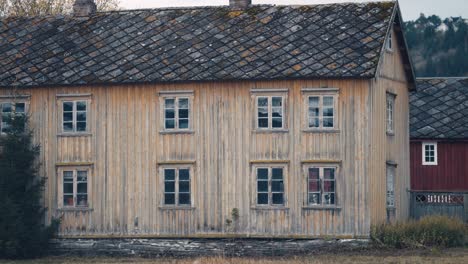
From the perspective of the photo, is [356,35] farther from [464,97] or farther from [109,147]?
[464,97]

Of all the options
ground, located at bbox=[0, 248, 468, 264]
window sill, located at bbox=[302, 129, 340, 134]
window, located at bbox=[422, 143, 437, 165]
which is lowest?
ground, located at bbox=[0, 248, 468, 264]

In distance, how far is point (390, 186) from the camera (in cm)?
4862

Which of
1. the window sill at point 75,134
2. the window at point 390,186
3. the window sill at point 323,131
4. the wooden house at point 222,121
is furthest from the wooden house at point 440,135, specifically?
the window sill at point 75,134

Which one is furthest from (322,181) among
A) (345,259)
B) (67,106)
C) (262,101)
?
(67,106)

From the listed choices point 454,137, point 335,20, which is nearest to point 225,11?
point 335,20

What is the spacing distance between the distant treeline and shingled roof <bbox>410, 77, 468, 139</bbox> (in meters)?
72.9

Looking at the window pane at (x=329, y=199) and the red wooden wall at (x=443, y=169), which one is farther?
the red wooden wall at (x=443, y=169)

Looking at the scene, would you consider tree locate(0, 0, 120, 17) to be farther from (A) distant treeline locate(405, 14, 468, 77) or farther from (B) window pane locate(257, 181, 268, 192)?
(A) distant treeline locate(405, 14, 468, 77)

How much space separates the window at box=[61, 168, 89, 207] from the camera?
4756 cm

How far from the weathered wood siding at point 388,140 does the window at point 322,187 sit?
1287 millimetres

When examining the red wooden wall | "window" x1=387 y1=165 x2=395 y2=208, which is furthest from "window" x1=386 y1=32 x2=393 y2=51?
the red wooden wall

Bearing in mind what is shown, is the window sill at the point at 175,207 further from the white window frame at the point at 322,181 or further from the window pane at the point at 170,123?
the white window frame at the point at 322,181

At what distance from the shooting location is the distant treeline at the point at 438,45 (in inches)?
5389

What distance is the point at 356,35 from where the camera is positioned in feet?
152
